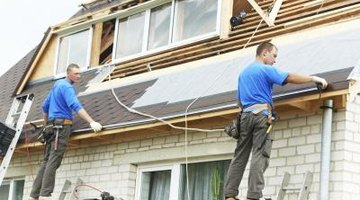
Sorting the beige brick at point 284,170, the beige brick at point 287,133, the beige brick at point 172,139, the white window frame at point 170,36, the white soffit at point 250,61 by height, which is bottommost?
the beige brick at point 284,170

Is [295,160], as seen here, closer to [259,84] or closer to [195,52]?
[259,84]

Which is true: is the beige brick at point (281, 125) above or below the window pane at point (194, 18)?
below

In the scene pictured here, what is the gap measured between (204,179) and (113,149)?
193 cm

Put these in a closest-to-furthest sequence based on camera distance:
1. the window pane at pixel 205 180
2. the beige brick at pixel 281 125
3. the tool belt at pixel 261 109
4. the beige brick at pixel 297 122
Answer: the tool belt at pixel 261 109
the beige brick at pixel 297 122
the beige brick at pixel 281 125
the window pane at pixel 205 180

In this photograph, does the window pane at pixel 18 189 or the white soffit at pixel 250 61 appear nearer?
the white soffit at pixel 250 61

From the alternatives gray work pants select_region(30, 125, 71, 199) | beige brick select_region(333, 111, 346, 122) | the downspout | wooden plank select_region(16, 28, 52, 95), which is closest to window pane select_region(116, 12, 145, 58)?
wooden plank select_region(16, 28, 52, 95)

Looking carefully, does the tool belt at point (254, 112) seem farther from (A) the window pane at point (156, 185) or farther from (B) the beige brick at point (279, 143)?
(A) the window pane at point (156, 185)

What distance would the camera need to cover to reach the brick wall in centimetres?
805

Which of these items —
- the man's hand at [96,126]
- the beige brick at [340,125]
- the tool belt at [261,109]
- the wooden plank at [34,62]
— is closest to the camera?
the tool belt at [261,109]

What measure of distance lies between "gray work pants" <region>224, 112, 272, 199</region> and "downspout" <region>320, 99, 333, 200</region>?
0.58 meters

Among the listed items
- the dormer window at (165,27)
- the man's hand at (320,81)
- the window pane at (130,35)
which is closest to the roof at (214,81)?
the man's hand at (320,81)

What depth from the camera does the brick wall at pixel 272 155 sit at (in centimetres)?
805

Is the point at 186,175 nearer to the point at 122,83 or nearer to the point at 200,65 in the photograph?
the point at 200,65

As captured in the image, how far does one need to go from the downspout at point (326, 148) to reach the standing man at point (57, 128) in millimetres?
3644
